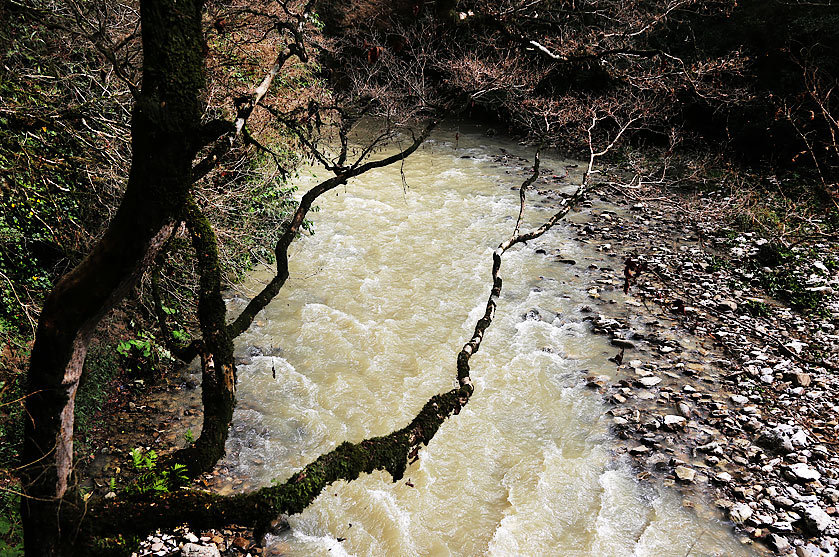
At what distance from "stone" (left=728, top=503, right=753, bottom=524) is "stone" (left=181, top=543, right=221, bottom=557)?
476cm

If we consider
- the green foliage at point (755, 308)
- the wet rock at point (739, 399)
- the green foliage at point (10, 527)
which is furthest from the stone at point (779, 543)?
the green foliage at point (10, 527)

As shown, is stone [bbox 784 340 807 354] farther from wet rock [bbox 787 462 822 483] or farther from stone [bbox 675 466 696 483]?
stone [bbox 675 466 696 483]

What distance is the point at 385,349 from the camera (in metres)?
7.38

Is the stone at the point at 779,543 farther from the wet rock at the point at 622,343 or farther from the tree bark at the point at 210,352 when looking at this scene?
the tree bark at the point at 210,352

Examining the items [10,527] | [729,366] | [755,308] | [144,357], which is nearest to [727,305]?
[755,308]

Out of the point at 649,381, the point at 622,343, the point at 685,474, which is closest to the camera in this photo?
the point at 685,474

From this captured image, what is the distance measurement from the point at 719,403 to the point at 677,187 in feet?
26.7

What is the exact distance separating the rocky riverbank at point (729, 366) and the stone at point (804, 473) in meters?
0.02

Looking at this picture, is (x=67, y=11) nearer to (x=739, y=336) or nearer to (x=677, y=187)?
(x=739, y=336)

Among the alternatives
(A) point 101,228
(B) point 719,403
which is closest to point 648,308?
(B) point 719,403

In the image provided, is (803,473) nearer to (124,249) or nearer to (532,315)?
(532,315)

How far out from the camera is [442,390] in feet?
21.6

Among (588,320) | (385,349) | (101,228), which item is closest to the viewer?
(101,228)

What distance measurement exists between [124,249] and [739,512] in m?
5.68
